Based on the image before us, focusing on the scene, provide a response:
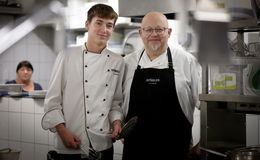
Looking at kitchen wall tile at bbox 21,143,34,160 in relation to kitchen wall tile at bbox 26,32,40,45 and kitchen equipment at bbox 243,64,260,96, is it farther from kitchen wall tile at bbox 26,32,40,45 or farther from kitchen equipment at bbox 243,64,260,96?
kitchen wall tile at bbox 26,32,40,45

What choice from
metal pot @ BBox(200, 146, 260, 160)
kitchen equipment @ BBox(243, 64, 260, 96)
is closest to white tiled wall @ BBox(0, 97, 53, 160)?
kitchen equipment @ BBox(243, 64, 260, 96)

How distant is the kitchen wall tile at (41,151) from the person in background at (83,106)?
96 centimetres

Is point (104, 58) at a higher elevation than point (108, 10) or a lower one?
lower

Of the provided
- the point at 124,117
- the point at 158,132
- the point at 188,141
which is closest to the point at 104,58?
the point at 124,117

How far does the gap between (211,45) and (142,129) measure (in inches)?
53.2

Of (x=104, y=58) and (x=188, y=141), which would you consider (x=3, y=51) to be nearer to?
(x=104, y=58)

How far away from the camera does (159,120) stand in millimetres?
1532

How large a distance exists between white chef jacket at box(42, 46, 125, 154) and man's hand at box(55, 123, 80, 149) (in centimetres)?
2

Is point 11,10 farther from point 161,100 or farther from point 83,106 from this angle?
point 161,100

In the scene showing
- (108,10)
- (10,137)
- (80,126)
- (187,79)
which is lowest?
(10,137)

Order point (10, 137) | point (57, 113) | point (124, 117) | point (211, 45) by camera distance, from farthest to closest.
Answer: point (10, 137)
point (124, 117)
point (57, 113)
point (211, 45)

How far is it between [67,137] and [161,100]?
16.6 inches

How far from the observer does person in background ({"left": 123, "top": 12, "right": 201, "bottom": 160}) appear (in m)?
1.51

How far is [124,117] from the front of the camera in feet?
4.95
